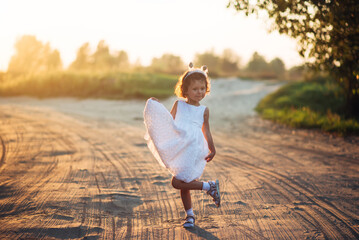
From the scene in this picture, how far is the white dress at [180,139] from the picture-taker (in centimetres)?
338

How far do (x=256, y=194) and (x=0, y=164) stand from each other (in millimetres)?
4153

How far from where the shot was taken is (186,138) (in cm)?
339

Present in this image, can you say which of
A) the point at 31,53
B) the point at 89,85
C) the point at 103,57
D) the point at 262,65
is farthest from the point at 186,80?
the point at 262,65

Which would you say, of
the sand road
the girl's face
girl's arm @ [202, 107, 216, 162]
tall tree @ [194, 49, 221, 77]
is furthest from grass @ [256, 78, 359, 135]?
tall tree @ [194, 49, 221, 77]

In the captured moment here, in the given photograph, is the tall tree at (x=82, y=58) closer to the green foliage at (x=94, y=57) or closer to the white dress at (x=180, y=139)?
the green foliage at (x=94, y=57)

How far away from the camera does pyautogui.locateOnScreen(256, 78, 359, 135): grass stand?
31.5 feet

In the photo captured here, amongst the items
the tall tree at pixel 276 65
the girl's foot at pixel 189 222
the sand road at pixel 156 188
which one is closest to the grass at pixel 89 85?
the sand road at pixel 156 188

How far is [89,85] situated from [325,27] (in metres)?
15.6

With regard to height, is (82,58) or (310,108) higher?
(82,58)

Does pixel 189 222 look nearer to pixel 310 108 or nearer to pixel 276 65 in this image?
pixel 310 108

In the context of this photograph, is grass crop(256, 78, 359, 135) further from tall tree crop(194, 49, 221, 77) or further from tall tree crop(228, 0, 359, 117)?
tall tree crop(194, 49, 221, 77)

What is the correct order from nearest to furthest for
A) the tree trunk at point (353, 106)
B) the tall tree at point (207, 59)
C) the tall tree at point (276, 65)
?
the tree trunk at point (353, 106), the tall tree at point (276, 65), the tall tree at point (207, 59)

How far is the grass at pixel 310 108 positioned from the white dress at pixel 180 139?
6717 mm

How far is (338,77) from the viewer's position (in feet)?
28.0
